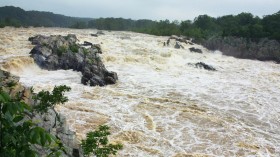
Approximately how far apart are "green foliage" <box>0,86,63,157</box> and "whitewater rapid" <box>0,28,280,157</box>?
980 cm

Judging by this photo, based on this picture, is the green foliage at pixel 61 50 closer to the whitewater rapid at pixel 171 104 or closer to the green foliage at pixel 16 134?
the whitewater rapid at pixel 171 104

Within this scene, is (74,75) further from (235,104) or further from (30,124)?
(30,124)

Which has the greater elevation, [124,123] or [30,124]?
[30,124]

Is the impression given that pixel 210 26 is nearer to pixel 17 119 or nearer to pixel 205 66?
pixel 205 66

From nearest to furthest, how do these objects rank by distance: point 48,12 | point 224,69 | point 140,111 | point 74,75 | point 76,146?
point 76,146 < point 140,111 < point 74,75 < point 224,69 < point 48,12

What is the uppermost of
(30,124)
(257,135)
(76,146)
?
(30,124)

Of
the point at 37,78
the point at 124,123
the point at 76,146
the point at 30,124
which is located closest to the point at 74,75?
the point at 37,78

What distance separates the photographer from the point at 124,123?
15672mm

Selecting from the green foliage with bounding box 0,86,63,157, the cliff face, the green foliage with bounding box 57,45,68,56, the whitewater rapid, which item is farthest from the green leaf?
the cliff face

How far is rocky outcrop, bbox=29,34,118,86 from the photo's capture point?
75.4ft

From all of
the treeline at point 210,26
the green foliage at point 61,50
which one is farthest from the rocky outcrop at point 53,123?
the treeline at point 210,26

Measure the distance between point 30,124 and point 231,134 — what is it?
13.5 m

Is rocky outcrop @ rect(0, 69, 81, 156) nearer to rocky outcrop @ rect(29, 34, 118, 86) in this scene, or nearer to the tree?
the tree

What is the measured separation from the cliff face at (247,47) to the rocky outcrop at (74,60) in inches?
865
